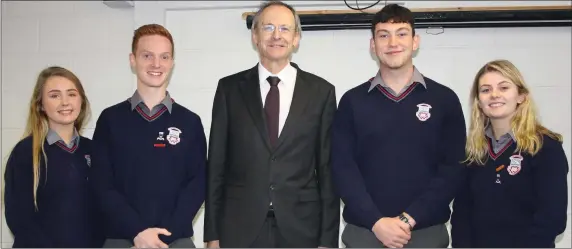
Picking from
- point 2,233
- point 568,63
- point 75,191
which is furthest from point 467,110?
point 2,233

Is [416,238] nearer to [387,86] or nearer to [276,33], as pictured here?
[387,86]

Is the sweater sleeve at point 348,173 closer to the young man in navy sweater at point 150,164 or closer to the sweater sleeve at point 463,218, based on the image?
the sweater sleeve at point 463,218

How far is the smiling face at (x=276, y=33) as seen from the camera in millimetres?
2316

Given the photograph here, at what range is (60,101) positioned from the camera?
99.2 inches

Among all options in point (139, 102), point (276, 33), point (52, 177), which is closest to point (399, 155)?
point (276, 33)

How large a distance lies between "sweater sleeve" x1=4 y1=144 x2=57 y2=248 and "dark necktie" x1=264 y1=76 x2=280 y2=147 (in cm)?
117

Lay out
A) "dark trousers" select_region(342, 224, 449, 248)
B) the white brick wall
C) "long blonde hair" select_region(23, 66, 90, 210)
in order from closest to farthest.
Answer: "dark trousers" select_region(342, 224, 449, 248), "long blonde hair" select_region(23, 66, 90, 210), the white brick wall

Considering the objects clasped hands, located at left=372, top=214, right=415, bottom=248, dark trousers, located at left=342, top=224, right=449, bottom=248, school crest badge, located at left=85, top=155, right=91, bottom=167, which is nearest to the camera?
clasped hands, located at left=372, top=214, right=415, bottom=248

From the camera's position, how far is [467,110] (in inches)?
130

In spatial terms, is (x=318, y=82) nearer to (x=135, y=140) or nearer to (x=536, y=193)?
(x=135, y=140)

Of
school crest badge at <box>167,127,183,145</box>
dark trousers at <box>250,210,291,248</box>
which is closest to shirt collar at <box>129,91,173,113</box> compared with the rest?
school crest badge at <box>167,127,183,145</box>

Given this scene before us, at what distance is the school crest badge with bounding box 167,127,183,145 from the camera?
7.90 feet

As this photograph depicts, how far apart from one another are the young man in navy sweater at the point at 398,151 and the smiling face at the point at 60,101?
1.32m

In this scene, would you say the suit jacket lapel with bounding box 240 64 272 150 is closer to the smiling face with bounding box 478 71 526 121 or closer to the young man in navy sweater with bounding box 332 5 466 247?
the young man in navy sweater with bounding box 332 5 466 247
